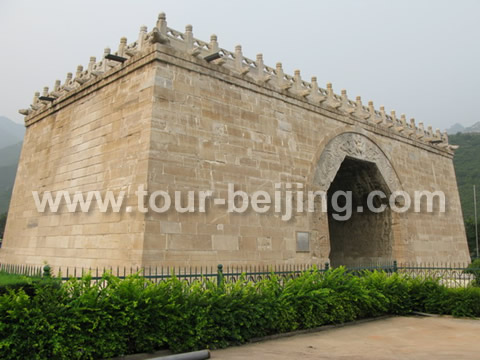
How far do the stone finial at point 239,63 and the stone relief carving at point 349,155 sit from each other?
3.95 meters

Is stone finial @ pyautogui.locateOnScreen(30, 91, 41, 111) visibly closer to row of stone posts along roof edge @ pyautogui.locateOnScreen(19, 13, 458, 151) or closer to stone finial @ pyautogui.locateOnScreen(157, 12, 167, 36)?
row of stone posts along roof edge @ pyautogui.locateOnScreen(19, 13, 458, 151)

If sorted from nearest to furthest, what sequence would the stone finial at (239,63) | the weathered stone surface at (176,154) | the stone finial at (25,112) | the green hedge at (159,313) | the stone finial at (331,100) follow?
Result: 1. the green hedge at (159,313)
2. the weathered stone surface at (176,154)
3. the stone finial at (239,63)
4. the stone finial at (331,100)
5. the stone finial at (25,112)

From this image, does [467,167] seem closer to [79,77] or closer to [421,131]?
[421,131]

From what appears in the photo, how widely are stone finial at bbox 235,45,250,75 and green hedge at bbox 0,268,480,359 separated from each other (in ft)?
19.7

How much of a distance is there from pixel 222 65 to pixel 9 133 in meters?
194

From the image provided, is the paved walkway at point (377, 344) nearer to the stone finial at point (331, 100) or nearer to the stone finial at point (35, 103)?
the stone finial at point (331, 100)

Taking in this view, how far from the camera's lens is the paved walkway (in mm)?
6117

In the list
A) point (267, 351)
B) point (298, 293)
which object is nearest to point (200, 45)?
point (298, 293)

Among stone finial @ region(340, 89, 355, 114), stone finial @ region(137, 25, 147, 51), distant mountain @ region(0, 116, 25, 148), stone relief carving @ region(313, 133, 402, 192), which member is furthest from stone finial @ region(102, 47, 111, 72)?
distant mountain @ region(0, 116, 25, 148)

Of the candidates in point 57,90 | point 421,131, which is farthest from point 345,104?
point 57,90

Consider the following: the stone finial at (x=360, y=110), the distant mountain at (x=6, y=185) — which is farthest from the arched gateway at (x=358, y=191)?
the distant mountain at (x=6, y=185)

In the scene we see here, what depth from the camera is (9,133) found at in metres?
178

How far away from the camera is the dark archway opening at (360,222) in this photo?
55.2 feet

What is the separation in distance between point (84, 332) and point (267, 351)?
2.65m
